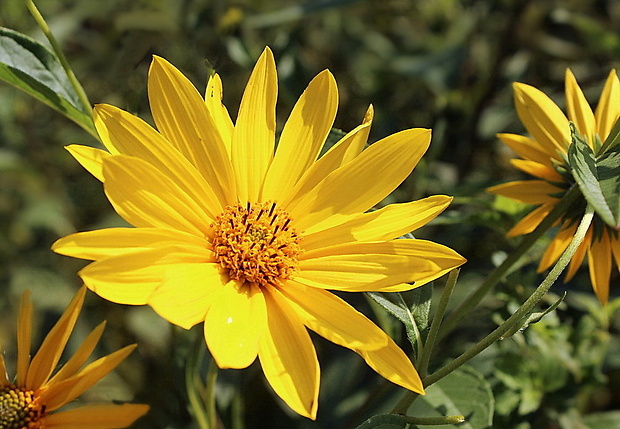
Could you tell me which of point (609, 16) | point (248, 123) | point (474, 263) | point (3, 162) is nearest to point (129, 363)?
point (3, 162)

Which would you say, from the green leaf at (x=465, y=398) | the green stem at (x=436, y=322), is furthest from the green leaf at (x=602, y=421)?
the green stem at (x=436, y=322)

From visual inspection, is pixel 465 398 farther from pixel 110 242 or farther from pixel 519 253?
pixel 110 242

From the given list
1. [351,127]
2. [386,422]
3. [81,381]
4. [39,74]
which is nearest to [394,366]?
[386,422]

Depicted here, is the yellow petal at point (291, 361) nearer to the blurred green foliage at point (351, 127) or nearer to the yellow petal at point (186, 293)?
the yellow petal at point (186, 293)

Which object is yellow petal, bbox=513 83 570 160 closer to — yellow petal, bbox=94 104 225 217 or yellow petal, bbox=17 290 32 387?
yellow petal, bbox=94 104 225 217

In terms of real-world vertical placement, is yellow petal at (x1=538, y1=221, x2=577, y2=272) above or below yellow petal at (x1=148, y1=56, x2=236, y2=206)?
below

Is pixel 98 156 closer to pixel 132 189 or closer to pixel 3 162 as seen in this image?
pixel 132 189

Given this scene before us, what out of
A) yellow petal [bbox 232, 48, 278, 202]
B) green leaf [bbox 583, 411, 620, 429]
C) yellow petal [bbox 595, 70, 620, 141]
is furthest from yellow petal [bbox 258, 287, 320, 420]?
green leaf [bbox 583, 411, 620, 429]
